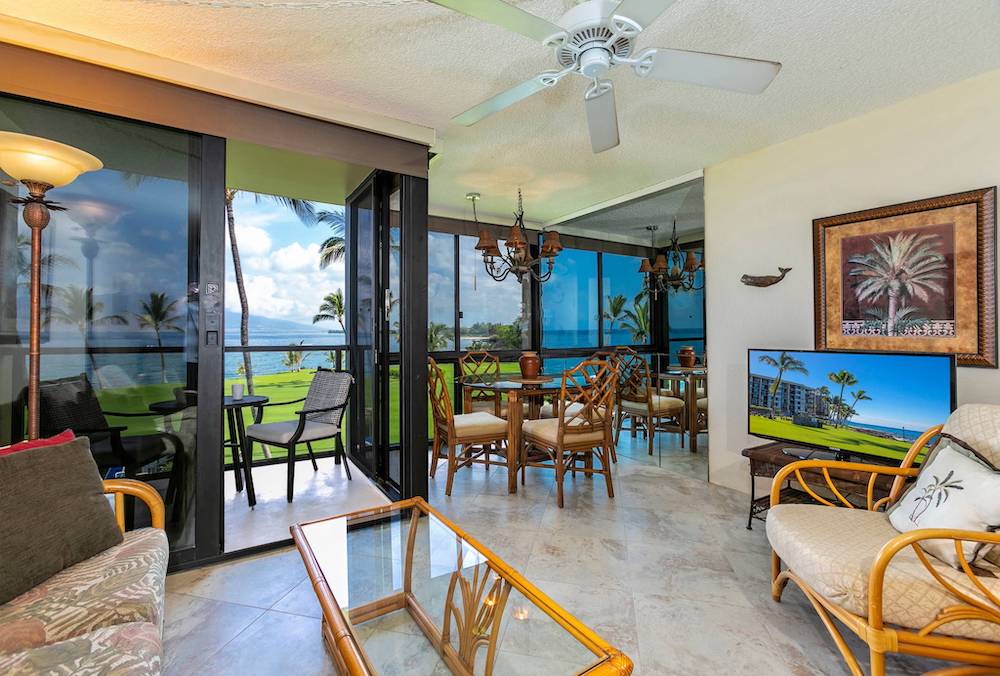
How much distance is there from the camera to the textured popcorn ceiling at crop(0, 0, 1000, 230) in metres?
1.85

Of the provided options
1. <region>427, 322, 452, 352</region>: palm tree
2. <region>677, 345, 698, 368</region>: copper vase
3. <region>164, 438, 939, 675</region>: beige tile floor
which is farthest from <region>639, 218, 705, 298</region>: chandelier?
<region>427, 322, 452, 352</region>: palm tree

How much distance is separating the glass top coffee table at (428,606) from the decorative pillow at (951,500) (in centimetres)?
130

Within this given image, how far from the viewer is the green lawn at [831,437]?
2260 millimetres

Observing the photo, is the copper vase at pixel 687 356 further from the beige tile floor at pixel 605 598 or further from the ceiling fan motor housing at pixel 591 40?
the ceiling fan motor housing at pixel 591 40

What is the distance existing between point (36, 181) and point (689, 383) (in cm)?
447

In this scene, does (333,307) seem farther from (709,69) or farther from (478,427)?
(709,69)

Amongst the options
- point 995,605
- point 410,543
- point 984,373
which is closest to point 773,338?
point 984,373

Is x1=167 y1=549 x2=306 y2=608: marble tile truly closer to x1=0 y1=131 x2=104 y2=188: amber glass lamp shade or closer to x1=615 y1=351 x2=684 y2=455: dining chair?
x1=0 y1=131 x2=104 y2=188: amber glass lamp shade

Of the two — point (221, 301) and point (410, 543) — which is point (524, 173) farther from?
point (410, 543)

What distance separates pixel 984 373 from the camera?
7.63 ft

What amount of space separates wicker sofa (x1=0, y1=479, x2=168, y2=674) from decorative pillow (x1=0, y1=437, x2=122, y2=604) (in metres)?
0.04

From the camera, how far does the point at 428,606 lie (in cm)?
161

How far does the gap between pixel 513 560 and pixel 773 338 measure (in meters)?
2.38

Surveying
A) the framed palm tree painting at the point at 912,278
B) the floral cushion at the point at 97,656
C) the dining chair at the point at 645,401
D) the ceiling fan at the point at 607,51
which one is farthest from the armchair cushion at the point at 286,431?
the framed palm tree painting at the point at 912,278
